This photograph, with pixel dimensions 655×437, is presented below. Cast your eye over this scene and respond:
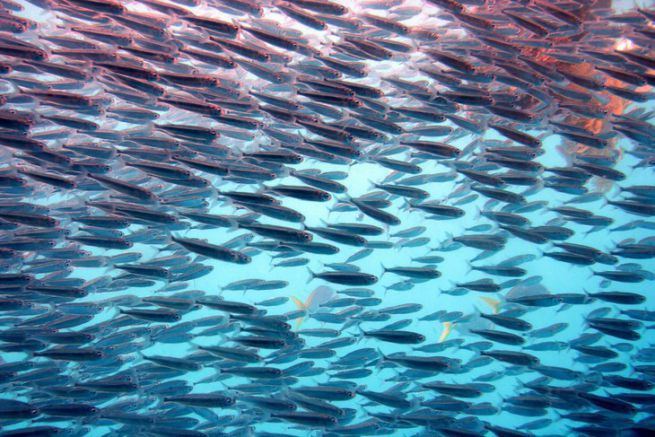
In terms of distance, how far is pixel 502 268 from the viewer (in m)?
5.96

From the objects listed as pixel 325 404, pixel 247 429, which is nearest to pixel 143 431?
pixel 247 429

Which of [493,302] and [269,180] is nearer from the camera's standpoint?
[269,180]

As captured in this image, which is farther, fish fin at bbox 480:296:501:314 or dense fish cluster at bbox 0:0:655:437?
fish fin at bbox 480:296:501:314

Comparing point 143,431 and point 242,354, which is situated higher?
point 242,354

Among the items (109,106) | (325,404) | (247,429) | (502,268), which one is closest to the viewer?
(109,106)

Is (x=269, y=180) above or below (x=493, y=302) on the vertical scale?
below

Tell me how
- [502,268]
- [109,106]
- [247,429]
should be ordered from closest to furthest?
1. [109,106]
2. [502,268]
3. [247,429]

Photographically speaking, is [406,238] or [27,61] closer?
[27,61]

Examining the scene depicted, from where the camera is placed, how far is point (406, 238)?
7004mm

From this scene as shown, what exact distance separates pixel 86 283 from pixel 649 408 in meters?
8.32

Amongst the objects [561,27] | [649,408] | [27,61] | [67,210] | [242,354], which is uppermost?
[561,27]

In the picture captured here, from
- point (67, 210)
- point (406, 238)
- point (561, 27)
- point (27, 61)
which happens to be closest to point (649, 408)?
point (406, 238)

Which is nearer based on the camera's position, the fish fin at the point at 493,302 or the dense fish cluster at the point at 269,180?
the dense fish cluster at the point at 269,180

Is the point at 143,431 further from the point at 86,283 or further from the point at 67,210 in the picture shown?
the point at 67,210
